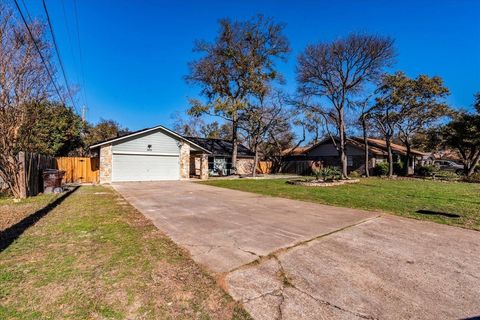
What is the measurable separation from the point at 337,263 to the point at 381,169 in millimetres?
25296

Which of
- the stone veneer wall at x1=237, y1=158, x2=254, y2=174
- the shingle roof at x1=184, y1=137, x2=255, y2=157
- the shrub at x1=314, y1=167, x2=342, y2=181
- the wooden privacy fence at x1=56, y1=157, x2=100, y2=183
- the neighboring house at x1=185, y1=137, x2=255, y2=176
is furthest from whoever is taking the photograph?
the stone veneer wall at x1=237, y1=158, x2=254, y2=174

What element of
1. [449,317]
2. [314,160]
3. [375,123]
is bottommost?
[449,317]

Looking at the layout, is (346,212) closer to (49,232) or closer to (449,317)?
(449,317)

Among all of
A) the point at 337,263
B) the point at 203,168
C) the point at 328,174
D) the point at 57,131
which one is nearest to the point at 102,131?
the point at 57,131

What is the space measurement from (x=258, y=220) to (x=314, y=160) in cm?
2679

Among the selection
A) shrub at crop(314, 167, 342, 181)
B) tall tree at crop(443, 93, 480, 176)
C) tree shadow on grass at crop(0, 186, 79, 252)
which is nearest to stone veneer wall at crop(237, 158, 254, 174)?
shrub at crop(314, 167, 342, 181)

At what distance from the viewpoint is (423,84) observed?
67.4ft

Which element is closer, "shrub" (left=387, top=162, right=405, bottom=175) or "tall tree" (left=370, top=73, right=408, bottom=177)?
"tall tree" (left=370, top=73, right=408, bottom=177)

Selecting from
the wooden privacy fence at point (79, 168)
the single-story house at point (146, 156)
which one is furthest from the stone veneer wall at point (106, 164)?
the wooden privacy fence at point (79, 168)

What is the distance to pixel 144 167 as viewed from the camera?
61.6 ft

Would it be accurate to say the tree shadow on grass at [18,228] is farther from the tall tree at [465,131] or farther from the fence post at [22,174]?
the tall tree at [465,131]

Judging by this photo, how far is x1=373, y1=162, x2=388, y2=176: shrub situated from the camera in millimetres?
25562

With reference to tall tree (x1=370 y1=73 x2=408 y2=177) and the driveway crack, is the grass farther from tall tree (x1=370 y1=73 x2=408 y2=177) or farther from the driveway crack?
tall tree (x1=370 y1=73 x2=408 y2=177)

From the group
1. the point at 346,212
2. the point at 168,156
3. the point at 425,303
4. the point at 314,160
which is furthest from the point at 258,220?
the point at 314,160
